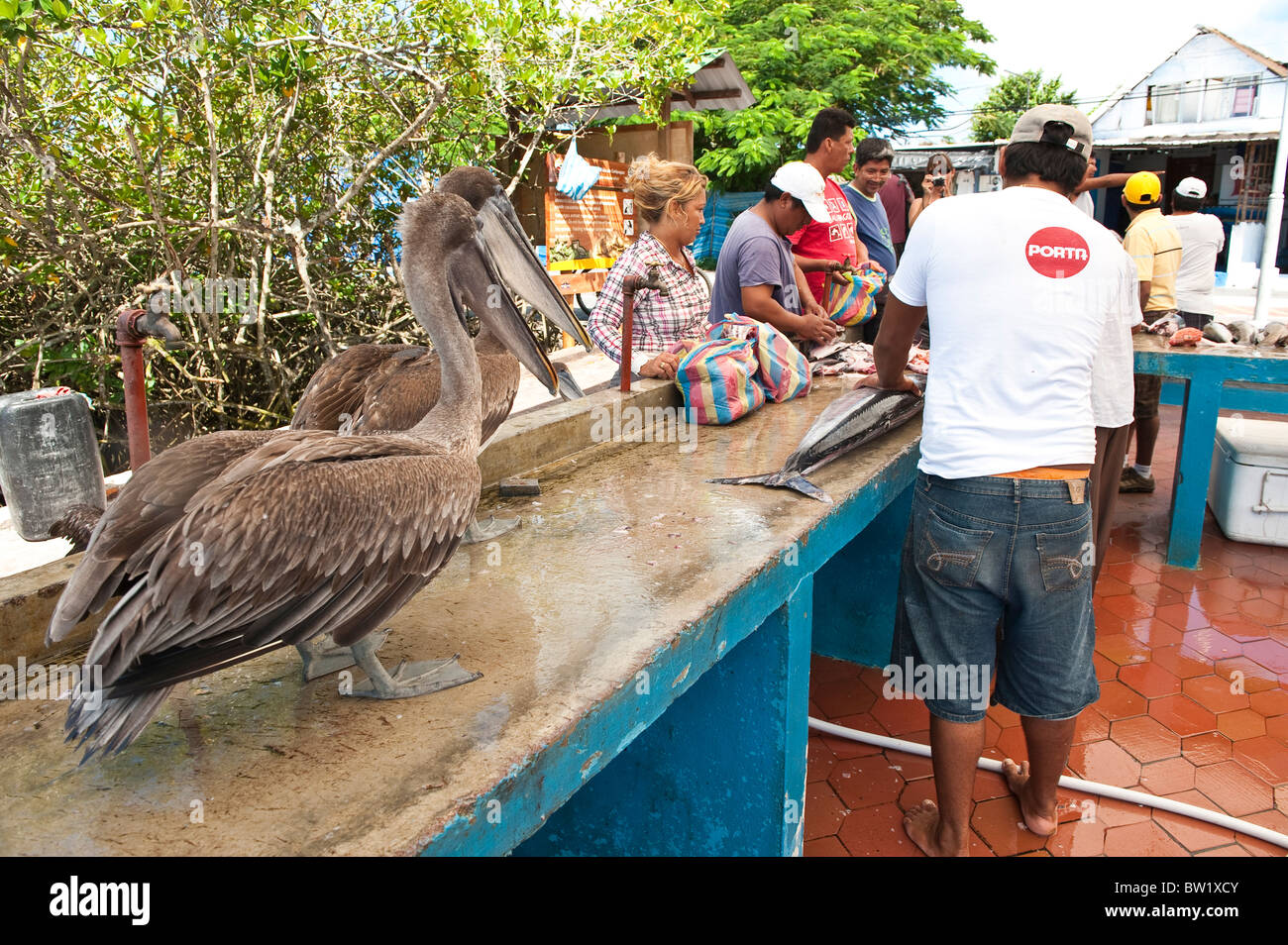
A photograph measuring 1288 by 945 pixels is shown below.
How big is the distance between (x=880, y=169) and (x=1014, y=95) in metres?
36.2

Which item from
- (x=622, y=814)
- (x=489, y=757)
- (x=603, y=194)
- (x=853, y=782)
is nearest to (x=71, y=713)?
(x=489, y=757)

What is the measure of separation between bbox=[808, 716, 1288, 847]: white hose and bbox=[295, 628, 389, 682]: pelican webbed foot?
2079 mm

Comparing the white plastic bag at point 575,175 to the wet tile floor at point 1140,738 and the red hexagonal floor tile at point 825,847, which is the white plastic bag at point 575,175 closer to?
the wet tile floor at point 1140,738

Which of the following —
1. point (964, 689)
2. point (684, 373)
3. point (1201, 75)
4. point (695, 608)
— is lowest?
point (964, 689)

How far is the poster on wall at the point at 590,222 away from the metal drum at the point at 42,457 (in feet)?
22.7

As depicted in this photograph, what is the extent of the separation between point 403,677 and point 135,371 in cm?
111

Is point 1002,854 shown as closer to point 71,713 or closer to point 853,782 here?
point 853,782

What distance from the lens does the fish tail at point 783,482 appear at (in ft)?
9.25

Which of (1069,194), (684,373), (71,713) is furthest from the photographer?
(684,373)

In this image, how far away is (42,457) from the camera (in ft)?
9.66

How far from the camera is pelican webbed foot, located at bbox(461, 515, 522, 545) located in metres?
2.60

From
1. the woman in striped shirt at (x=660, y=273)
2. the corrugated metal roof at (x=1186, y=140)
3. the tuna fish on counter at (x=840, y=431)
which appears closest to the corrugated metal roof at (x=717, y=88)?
the woman in striped shirt at (x=660, y=273)

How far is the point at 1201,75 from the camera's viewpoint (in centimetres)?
2156

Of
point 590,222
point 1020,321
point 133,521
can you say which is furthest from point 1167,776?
point 590,222
